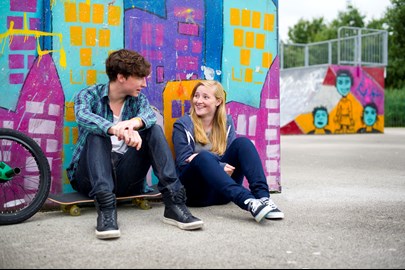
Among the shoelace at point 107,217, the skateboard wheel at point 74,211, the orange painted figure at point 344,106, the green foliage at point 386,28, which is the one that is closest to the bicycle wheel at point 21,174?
the skateboard wheel at point 74,211

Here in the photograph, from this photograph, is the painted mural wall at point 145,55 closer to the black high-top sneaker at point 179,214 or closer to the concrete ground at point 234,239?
the concrete ground at point 234,239

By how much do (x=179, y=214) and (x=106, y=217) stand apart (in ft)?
1.69

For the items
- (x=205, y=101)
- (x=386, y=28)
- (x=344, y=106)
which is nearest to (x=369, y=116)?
(x=344, y=106)

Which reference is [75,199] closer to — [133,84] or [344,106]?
[133,84]

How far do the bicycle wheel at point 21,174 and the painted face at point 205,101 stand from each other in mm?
1337

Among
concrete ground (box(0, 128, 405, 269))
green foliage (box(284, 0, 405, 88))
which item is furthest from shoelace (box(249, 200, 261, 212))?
green foliage (box(284, 0, 405, 88))

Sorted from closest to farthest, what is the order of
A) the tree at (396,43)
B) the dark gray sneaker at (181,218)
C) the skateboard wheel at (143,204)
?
the dark gray sneaker at (181,218)
the skateboard wheel at (143,204)
the tree at (396,43)

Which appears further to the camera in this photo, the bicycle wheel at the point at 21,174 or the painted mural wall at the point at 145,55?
the painted mural wall at the point at 145,55

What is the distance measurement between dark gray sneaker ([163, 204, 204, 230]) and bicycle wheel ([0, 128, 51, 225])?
94 centimetres

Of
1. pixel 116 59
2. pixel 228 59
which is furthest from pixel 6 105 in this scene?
pixel 228 59

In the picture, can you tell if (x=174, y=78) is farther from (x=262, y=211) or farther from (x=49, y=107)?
(x=262, y=211)

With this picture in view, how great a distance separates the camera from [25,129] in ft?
14.1

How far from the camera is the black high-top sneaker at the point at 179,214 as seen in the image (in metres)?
3.54

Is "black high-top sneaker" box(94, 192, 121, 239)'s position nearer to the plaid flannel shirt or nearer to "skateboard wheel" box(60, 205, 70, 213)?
the plaid flannel shirt
